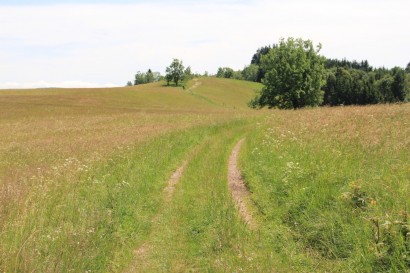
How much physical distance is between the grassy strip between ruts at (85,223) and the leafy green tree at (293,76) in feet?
143

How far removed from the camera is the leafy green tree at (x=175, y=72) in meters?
135

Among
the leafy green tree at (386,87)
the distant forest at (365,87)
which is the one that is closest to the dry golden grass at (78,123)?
the distant forest at (365,87)

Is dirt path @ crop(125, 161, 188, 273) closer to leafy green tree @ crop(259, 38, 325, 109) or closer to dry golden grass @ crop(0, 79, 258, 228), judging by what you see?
dry golden grass @ crop(0, 79, 258, 228)

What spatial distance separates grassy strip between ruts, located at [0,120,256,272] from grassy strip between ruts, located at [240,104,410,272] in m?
2.74

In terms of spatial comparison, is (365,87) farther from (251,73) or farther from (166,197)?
(166,197)

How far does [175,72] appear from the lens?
5349 inches

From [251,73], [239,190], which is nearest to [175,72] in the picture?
[251,73]

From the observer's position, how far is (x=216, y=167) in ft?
44.0

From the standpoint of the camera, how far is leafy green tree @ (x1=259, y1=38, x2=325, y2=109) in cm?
5279

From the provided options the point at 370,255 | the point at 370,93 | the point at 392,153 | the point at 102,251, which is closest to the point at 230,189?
the point at 392,153

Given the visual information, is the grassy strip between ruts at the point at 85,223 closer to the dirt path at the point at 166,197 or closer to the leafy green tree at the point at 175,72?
the dirt path at the point at 166,197

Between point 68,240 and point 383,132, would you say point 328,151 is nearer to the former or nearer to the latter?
point 383,132

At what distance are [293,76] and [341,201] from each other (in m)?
48.1

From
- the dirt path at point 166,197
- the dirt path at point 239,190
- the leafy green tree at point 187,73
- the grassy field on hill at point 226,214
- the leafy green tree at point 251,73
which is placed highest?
the leafy green tree at point 251,73
